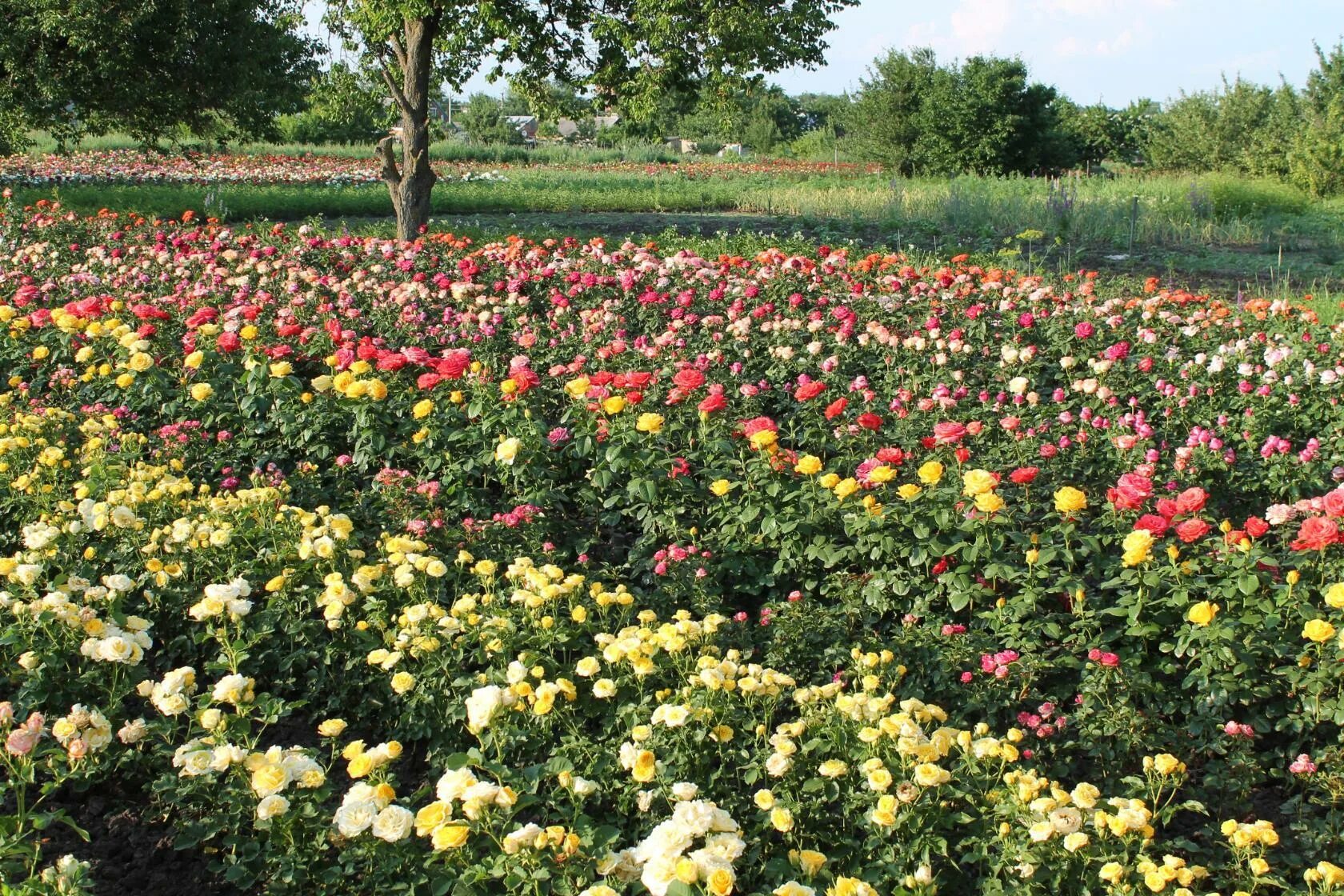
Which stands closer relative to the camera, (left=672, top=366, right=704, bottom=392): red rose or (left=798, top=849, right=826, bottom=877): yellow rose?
(left=798, top=849, right=826, bottom=877): yellow rose

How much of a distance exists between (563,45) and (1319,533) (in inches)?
442

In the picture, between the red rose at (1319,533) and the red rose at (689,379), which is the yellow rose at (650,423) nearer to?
the red rose at (689,379)

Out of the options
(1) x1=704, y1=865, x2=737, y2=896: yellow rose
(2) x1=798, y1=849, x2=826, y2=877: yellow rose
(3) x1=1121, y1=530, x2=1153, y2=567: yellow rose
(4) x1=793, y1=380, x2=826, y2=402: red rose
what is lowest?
(2) x1=798, y1=849, x2=826, y2=877: yellow rose

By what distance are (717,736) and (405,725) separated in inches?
37.5

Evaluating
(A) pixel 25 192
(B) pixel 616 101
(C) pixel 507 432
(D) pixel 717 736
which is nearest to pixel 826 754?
(D) pixel 717 736

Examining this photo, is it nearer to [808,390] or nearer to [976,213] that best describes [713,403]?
[808,390]

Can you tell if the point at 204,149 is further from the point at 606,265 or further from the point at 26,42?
the point at 606,265

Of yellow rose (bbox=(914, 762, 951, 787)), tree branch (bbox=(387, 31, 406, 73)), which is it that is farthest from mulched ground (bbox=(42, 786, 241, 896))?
tree branch (bbox=(387, 31, 406, 73))

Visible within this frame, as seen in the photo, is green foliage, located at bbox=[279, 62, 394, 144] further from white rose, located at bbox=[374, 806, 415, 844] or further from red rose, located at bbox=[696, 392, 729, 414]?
white rose, located at bbox=[374, 806, 415, 844]

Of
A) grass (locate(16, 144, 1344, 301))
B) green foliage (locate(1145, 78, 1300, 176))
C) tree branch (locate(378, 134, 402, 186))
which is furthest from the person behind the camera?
green foliage (locate(1145, 78, 1300, 176))

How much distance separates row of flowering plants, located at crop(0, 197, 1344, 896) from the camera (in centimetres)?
227

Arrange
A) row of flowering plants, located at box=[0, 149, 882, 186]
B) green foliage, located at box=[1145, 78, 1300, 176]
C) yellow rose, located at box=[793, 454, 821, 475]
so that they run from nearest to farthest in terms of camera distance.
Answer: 1. yellow rose, located at box=[793, 454, 821, 475]
2. row of flowering plants, located at box=[0, 149, 882, 186]
3. green foliage, located at box=[1145, 78, 1300, 176]

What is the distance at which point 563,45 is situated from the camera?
1269cm

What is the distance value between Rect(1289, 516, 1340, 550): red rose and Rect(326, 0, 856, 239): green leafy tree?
9.08 metres
